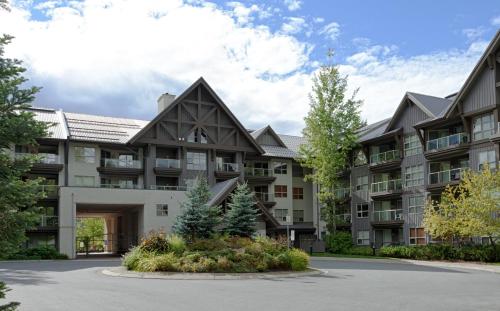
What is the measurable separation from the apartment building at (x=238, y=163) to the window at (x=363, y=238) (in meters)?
0.14

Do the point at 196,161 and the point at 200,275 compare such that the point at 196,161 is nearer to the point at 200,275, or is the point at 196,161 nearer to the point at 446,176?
the point at 446,176

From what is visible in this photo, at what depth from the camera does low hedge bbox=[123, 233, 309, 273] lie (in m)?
24.7

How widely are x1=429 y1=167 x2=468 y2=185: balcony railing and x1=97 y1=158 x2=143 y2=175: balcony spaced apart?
82.2ft

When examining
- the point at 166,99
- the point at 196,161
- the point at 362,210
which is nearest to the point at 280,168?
the point at 362,210

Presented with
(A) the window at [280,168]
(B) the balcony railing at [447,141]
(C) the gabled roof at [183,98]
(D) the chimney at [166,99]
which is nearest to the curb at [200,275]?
(B) the balcony railing at [447,141]

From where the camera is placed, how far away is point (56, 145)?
4825 centimetres

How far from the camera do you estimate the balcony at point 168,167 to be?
1961 inches

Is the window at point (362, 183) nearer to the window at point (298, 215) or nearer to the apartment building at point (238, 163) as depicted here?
the apartment building at point (238, 163)

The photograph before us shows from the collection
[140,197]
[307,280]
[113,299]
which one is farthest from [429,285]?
[140,197]

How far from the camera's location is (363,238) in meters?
53.0

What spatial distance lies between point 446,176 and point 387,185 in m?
7.12

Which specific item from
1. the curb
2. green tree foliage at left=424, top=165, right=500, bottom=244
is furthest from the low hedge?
green tree foliage at left=424, top=165, right=500, bottom=244

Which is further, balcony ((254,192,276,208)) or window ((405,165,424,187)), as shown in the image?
balcony ((254,192,276,208))

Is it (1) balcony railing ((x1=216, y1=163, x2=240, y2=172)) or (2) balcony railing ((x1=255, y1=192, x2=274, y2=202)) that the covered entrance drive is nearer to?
(1) balcony railing ((x1=216, y1=163, x2=240, y2=172))
